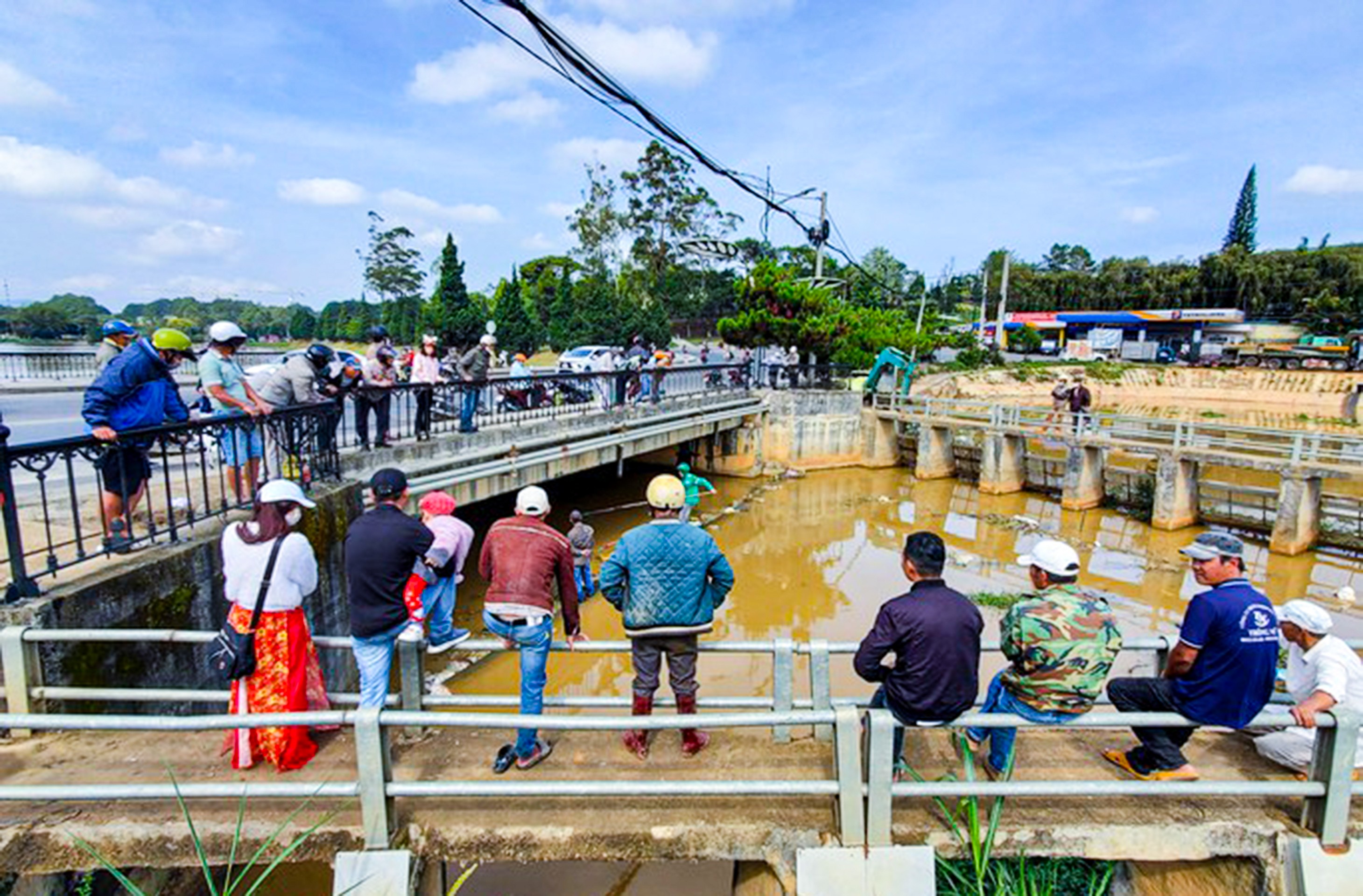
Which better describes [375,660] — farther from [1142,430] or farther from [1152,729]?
[1142,430]

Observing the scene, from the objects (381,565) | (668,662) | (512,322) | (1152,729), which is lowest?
(1152,729)

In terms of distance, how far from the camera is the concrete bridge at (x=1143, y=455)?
14289mm

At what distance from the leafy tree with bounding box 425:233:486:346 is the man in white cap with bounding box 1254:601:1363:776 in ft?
104

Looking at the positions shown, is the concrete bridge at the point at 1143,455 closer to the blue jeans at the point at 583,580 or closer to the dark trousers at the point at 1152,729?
the dark trousers at the point at 1152,729

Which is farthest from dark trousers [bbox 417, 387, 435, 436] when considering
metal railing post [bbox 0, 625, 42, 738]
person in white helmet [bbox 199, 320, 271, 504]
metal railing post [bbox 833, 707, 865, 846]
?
metal railing post [bbox 833, 707, 865, 846]

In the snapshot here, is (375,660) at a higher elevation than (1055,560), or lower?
lower

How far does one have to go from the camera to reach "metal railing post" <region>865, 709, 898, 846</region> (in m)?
2.79

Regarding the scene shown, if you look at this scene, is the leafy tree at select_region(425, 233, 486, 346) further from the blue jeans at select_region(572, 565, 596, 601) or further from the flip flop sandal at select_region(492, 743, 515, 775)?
the flip flop sandal at select_region(492, 743, 515, 775)

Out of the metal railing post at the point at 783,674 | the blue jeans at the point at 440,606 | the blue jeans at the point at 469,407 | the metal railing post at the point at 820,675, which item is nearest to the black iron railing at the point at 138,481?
the blue jeans at the point at 440,606

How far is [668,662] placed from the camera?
11.5 ft

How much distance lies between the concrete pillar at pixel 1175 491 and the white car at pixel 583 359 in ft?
51.4

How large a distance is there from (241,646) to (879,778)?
3.04 meters

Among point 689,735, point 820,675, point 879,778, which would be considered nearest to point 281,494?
point 689,735

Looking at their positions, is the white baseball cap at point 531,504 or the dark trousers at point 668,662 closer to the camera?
the dark trousers at point 668,662
